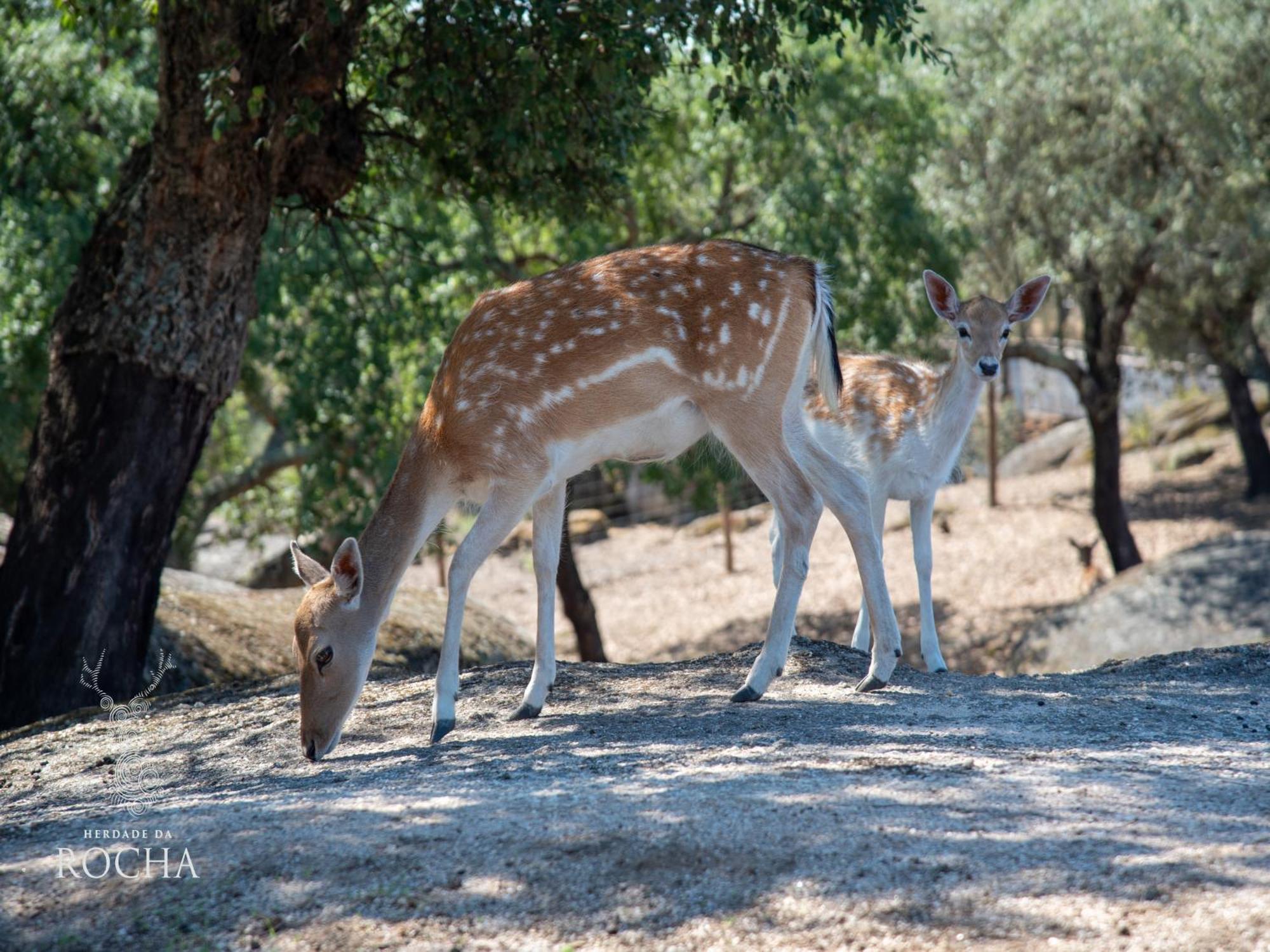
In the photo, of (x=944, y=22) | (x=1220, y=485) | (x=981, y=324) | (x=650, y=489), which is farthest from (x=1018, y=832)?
(x=650, y=489)

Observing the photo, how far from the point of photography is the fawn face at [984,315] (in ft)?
24.0

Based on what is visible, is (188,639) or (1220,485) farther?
(1220,485)

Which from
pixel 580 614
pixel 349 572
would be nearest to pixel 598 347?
pixel 349 572

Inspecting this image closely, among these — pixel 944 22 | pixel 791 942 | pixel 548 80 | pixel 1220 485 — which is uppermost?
pixel 944 22

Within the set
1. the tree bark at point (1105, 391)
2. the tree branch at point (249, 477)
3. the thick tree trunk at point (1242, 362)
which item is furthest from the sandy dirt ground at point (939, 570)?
the tree branch at point (249, 477)

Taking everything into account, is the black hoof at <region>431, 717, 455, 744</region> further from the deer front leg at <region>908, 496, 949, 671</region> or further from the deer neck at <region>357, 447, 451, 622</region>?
the deer front leg at <region>908, 496, 949, 671</region>

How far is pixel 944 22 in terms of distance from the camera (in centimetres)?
1514

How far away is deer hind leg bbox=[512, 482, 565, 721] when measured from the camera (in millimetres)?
5648

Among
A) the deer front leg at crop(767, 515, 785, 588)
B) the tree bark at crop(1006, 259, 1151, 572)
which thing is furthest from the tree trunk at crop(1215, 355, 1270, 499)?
the deer front leg at crop(767, 515, 785, 588)

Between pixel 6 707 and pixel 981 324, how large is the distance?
18.4ft

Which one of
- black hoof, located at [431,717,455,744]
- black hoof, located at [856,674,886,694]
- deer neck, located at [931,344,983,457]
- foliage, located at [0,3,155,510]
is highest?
foliage, located at [0,3,155,510]

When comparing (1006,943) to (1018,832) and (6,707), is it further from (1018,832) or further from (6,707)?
(6,707)

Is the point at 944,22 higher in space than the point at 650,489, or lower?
higher

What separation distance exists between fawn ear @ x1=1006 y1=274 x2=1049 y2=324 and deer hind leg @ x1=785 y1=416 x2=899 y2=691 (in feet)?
6.90
